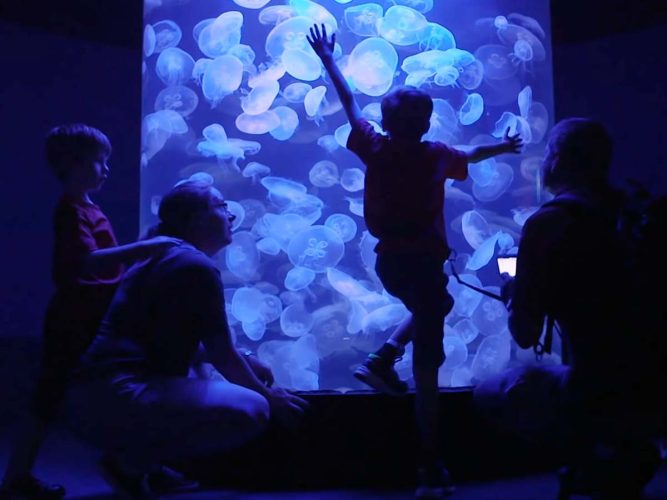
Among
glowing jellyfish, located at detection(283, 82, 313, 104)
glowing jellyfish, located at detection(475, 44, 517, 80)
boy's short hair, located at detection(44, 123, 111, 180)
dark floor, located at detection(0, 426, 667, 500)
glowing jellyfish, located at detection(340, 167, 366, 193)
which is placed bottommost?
dark floor, located at detection(0, 426, 667, 500)

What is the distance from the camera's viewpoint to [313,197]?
3602mm

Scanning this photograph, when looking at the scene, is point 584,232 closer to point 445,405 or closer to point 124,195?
point 445,405

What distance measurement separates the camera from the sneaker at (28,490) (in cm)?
254

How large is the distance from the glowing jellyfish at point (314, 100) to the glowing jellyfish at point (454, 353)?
131cm

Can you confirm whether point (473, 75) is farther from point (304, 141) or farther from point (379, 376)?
point (379, 376)

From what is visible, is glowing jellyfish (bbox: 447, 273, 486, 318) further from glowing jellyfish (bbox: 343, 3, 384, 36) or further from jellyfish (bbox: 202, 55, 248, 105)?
jellyfish (bbox: 202, 55, 248, 105)

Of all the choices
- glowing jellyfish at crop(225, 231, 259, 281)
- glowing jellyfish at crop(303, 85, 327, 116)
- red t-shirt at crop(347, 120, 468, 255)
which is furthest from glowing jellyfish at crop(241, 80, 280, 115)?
red t-shirt at crop(347, 120, 468, 255)

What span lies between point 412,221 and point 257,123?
1.23m

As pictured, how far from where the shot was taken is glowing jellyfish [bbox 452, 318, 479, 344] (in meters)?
3.64

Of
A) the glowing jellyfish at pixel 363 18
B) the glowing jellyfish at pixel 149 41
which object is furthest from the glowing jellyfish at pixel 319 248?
the glowing jellyfish at pixel 149 41

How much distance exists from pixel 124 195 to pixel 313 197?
2.79 metres

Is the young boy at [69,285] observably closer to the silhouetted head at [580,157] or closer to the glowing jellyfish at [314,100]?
the glowing jellyfish at [314,100]

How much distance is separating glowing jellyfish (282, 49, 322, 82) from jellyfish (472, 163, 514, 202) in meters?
0.99

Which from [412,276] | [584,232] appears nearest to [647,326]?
[584,232]
